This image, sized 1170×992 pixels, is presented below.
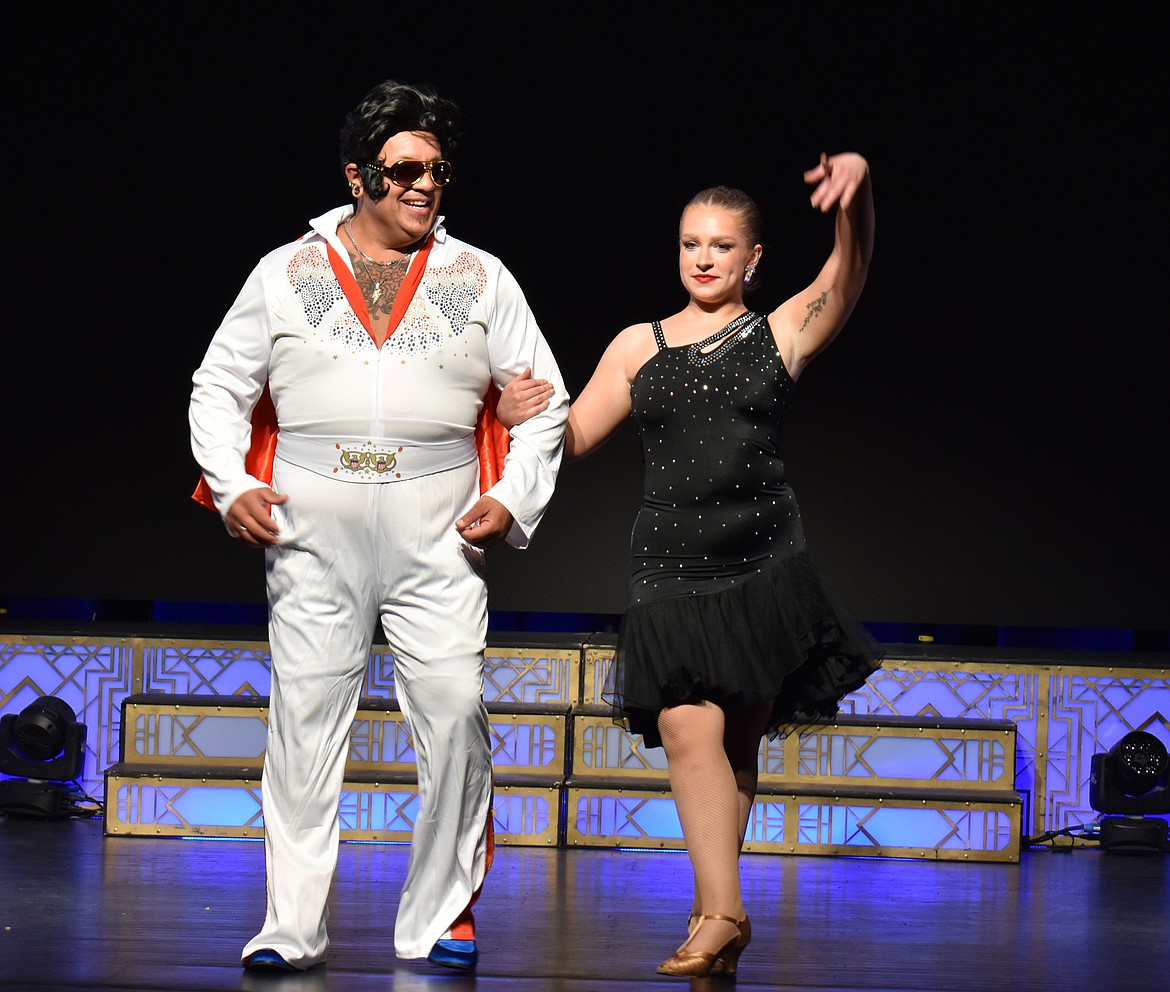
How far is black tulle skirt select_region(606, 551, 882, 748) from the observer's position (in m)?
2.58

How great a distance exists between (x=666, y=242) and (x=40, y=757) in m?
2.27

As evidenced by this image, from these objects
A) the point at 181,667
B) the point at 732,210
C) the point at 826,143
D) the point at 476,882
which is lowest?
the point at 476,882

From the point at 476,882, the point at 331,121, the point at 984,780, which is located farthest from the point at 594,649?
the point at 331,121

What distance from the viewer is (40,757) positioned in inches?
156

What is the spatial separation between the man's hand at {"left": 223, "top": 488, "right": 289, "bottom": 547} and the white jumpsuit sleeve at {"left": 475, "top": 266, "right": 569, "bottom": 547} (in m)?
0.36

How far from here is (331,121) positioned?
4523mm

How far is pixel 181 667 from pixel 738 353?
2094 mm

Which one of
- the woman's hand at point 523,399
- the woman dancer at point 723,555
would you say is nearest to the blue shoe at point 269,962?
the woman dancer at point 723,555

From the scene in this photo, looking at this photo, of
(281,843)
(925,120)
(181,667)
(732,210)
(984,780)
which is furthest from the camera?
(925,120)

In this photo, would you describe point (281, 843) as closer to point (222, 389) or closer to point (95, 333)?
point (222, 389)

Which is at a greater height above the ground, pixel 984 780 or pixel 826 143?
pixel 826 143

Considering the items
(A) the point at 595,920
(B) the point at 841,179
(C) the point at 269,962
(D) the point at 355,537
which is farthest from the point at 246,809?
(B) the point at 841,179

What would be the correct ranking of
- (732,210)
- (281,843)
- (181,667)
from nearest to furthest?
(281,843) → (732,210) → (181,667)

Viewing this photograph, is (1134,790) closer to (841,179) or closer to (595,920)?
(595,920)
